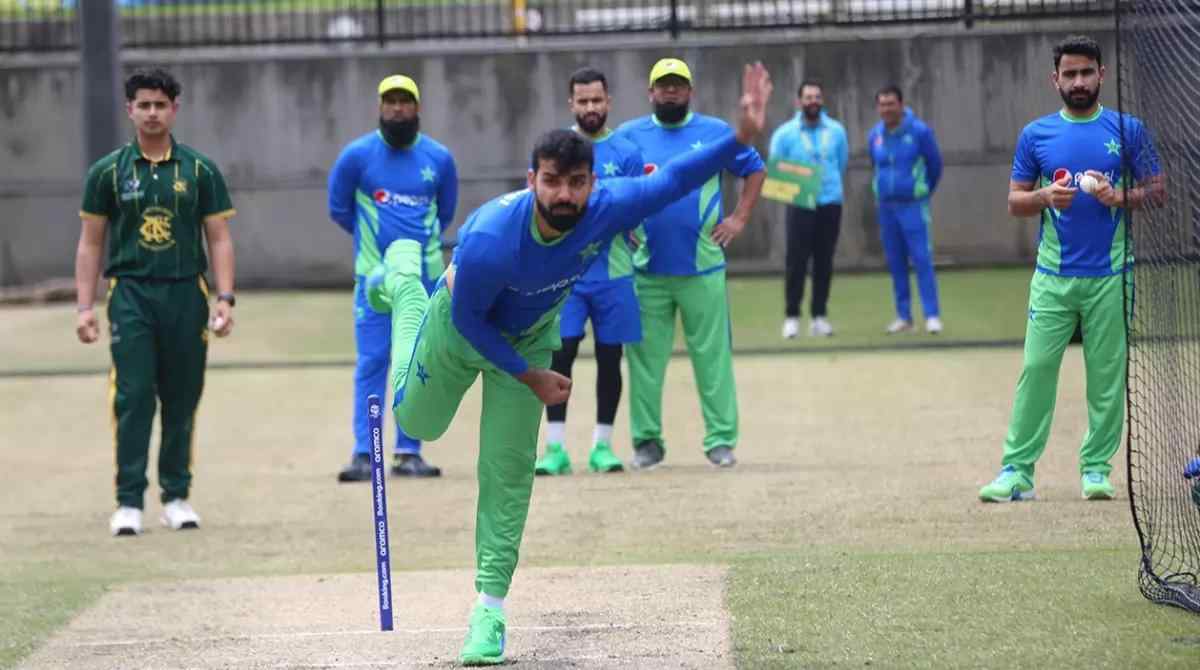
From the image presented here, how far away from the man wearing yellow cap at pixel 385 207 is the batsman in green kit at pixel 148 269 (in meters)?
1.18

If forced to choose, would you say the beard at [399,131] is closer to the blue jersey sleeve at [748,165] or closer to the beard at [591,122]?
the beard at [591,122]

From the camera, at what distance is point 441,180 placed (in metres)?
10.9

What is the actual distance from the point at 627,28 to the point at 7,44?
23.0 ft

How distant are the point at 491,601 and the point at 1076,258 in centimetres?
361

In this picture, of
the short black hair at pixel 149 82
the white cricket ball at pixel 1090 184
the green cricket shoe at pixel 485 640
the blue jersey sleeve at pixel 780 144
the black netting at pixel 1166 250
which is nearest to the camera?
the green cricket shoe at pixel 485 640

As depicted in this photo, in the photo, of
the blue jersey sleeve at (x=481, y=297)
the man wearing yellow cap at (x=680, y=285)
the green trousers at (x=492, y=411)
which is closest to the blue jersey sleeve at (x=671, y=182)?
the blue jersey sleeve at (x=481, y=297)

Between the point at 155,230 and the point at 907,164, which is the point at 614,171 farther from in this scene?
the point at 907,164

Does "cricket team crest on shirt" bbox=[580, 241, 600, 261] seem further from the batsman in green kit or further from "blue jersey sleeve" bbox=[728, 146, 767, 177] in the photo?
"blue jersey sleeve" bbox=[728, 146, 767, 177]

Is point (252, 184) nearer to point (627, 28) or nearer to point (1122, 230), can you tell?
point (627, 28)

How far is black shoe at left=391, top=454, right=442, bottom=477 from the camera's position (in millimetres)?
10828

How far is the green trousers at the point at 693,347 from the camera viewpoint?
10516 millimetres

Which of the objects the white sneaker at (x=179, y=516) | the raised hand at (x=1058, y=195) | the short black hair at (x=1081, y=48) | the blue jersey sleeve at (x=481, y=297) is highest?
the short black hair at (x=1081, y=48)

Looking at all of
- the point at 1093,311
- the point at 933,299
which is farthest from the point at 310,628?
the point at 933,299

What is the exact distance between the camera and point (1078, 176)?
856 centimetres
